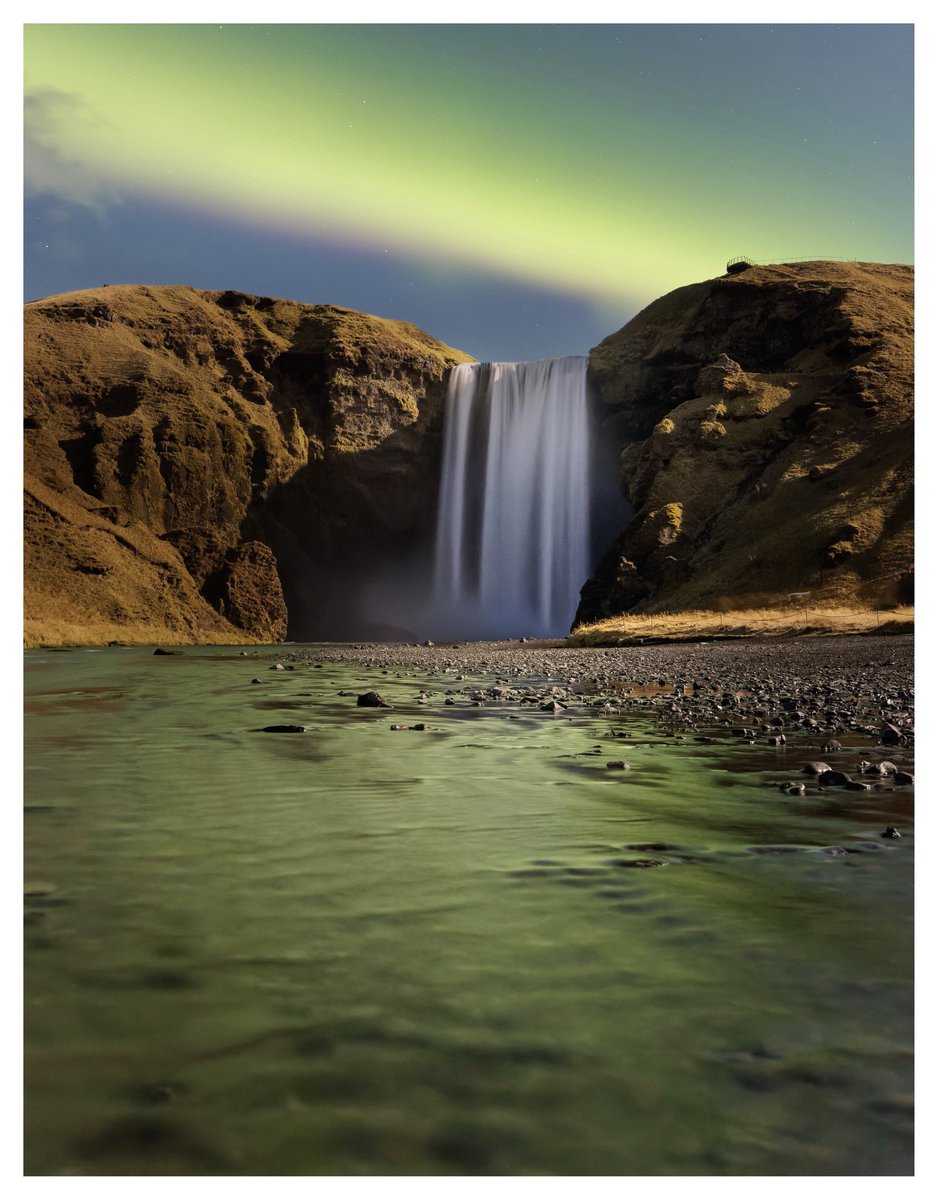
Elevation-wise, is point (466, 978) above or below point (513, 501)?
below

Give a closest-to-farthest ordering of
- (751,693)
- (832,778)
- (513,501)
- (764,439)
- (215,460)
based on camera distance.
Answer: (832,778), (751,693), (764,439), (215,460), (513,501)

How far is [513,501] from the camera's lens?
194 ft

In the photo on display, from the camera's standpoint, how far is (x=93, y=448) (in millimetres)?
52250

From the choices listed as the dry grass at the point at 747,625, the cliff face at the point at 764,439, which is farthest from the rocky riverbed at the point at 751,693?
the cliff face at the point at 764,439

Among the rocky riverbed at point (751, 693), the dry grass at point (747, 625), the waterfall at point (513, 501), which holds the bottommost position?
the rocky riverbed at point (751, 693)

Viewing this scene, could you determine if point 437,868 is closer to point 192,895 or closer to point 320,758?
point 192,895

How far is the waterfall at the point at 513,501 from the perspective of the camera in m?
56.8

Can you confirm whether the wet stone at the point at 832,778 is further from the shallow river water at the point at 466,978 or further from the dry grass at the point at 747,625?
the dry grass at the point at 747,625

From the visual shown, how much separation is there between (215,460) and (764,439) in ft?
110

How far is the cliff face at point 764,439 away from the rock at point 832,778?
2519cm

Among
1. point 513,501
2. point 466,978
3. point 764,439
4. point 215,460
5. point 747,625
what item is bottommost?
point 466,978

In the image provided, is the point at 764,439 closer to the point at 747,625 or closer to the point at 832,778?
the point at 747,625

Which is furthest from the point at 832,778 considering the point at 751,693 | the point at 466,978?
the point at 751,693
